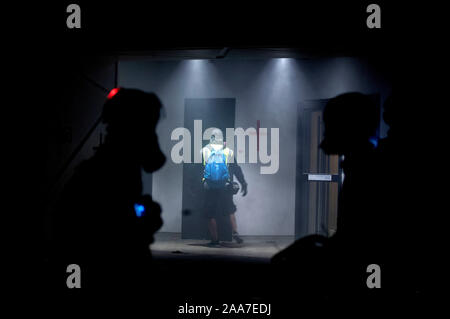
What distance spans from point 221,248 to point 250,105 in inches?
105

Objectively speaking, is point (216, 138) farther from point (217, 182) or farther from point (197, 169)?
point (197, 169)

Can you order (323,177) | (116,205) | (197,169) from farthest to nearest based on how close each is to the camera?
(197,169) < (323,177) < (116,205)

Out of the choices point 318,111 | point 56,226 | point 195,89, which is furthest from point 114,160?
point 195,89

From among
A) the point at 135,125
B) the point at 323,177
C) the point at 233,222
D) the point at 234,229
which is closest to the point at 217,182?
the point at 233,222

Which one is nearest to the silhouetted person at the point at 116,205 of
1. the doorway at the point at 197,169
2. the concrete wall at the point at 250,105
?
the doorway at the point at 197,169

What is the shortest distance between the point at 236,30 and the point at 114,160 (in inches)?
63.1

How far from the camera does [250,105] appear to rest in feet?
23.4

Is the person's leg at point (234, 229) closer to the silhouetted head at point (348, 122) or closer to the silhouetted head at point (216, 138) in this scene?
the silhouetted head at point (216, 138)

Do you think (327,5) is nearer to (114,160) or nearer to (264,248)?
(114,160)

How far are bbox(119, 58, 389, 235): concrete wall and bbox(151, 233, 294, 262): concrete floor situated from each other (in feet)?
0.69

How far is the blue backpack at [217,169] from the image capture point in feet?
19.8

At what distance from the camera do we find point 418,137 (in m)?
2.02
